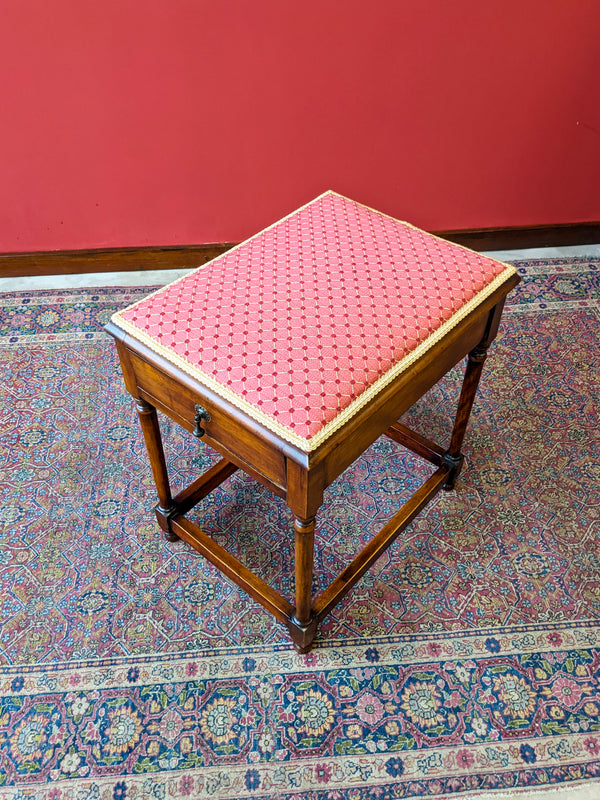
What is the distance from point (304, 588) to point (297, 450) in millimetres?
409

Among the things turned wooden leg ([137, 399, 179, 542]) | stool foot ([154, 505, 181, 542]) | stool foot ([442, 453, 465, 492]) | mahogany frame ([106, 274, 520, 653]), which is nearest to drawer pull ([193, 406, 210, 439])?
mahogany frame ([106, 274, 520, 653])

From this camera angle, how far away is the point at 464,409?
5.36ft

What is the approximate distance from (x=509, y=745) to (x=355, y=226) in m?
1.17

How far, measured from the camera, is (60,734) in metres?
1.39

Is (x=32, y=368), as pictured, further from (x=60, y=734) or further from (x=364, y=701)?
(x=364, y=701)

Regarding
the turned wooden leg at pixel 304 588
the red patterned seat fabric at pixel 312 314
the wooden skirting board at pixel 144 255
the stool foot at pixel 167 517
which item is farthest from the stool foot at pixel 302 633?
the wooden skirting board at pixel 144 255

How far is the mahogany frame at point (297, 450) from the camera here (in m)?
1.13

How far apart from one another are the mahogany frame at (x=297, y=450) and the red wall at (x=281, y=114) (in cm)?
109

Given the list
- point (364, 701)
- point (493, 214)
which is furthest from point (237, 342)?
point (493, 214)

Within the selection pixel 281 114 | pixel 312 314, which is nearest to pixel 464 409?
pixel 312 314

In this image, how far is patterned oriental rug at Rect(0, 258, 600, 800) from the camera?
4.43 feet

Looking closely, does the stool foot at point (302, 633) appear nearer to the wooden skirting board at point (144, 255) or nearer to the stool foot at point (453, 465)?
the stool foot at point (453, 465)

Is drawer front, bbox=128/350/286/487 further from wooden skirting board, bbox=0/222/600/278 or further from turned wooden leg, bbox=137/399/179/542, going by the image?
wooden skirting board, bbox=0/222/600/278

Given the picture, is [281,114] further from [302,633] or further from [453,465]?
[302,633]
